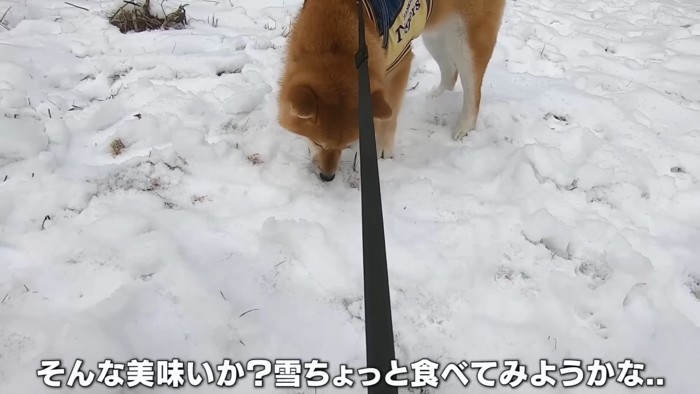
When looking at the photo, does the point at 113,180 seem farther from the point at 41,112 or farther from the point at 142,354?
the point at 142,354

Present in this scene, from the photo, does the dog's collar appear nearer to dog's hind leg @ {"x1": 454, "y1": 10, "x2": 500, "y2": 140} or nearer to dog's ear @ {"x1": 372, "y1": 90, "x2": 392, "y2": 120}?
dog's ear @ {"x1": 372, "y1": 90, "x2": 392, "y2": 120}

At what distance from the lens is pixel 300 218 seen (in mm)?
2475

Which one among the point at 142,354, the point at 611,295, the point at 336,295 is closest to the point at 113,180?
the point at 142,354

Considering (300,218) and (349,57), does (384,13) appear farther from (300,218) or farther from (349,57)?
(300,218)

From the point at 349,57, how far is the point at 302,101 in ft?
1.17

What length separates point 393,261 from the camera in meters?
2.29

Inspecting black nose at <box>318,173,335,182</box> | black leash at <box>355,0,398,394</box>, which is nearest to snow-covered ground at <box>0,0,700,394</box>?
black nose at <box>318,173,335,182</box>

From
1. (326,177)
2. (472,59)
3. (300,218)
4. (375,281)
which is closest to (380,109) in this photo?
(326,177)

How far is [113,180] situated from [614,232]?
9.00ft

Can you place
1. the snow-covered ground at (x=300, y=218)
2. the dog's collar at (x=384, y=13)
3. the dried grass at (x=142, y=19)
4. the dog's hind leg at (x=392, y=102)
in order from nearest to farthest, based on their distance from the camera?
the snow-covered ground at (x=300, y=218)
the dog's collar at (x=384, y=13)
the dog's hind leg at (x=392, y=102)
the dried grass at (x=142, y=19)

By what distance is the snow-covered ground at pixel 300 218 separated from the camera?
1.92 meters

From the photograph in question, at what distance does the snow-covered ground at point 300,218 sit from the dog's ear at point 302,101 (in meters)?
0.58

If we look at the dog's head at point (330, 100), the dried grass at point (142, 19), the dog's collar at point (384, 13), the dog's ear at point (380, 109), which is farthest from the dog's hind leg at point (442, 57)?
the dried grass at point (142, 19)

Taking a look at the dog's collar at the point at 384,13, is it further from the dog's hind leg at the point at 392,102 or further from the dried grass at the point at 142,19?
the dried grass at the point at 142,19
